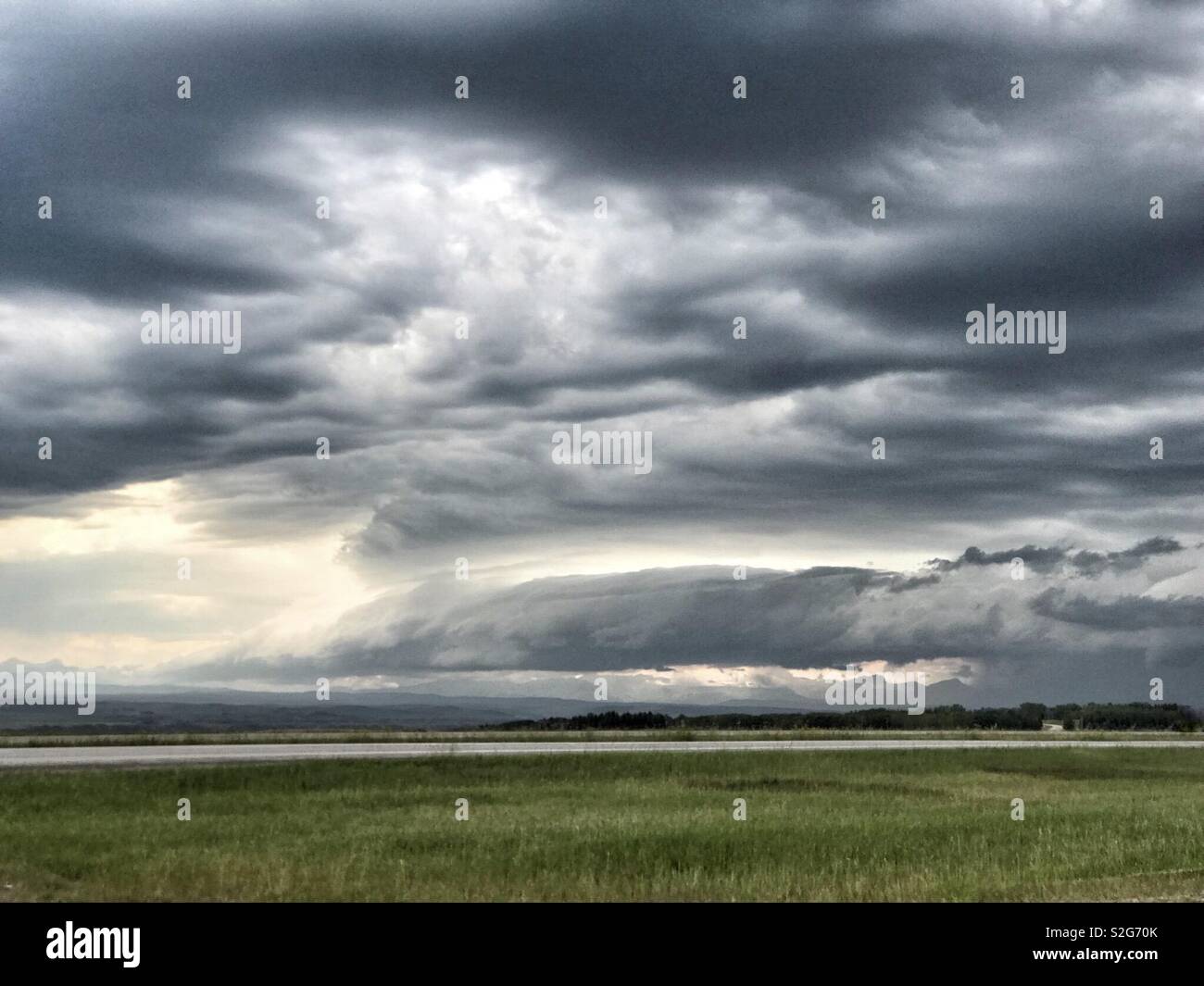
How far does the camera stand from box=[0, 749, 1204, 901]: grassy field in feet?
75.0

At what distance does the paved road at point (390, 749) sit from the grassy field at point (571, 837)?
546 cm

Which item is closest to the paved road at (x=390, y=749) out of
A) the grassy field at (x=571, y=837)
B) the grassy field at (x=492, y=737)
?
the grassy field at (x=492, y=737)

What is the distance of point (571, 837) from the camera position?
95.5 feet

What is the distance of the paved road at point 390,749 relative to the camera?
50.0 metres

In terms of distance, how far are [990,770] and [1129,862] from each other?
3209cm

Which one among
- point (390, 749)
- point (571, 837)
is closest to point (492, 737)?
point (390, 749)

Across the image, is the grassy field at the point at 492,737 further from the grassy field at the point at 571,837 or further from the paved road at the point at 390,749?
the grassy field at the point at 571,837

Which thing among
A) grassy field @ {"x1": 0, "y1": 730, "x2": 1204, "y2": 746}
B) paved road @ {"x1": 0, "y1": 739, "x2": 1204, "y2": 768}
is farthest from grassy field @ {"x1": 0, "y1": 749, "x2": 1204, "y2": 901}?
grassy field @ {"x1": 0, "y1": 730, "x2": 1204, "y2": 746}

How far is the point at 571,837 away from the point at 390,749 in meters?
33.7

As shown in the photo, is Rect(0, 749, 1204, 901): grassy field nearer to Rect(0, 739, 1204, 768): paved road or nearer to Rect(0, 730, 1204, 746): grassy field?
Rect(0, 739, 1204, 768): paved road
